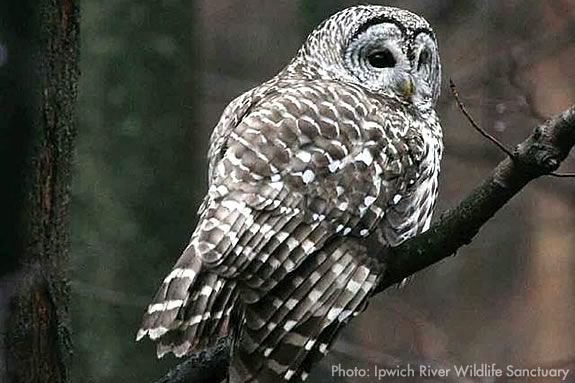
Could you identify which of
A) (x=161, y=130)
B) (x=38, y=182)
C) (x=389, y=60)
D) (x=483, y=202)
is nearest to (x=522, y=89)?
(x=161, y=130)

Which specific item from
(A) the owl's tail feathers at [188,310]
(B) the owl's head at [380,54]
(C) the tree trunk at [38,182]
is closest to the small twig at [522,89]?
(B) the owl's head at [380,54]

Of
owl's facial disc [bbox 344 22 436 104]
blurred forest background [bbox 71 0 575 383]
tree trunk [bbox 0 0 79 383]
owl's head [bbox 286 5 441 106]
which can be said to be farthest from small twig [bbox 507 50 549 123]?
tree trunk [bbox 0 0 79 383]

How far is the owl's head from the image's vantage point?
16.0ft

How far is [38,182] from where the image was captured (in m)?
2.83

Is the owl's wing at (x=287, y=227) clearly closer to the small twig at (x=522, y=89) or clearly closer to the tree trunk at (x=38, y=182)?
the tree trunk at (x=38, y=182)

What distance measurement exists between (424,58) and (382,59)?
0.61 feet

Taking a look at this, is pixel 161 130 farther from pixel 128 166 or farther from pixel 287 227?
pixel 287 227

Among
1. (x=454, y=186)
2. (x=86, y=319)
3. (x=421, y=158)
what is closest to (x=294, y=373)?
(x=421, y=158)

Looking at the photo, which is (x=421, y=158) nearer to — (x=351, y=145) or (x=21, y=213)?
(x=351, y=145)

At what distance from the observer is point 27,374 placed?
9.42 feet

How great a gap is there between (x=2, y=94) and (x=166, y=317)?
1.38m

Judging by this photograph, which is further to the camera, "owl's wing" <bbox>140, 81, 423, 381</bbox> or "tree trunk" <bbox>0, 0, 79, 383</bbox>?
"owl's wing" <bbox>140, 81, 423, 381</bbox>

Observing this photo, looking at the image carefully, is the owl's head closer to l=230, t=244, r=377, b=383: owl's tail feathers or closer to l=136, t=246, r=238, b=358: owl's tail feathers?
l=230, t=244, r=377, b=383: owl's tail feathers

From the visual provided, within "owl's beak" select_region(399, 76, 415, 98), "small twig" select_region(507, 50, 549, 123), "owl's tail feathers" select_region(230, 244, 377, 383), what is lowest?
"small twig" select_region(507, 50, 549, 123)
